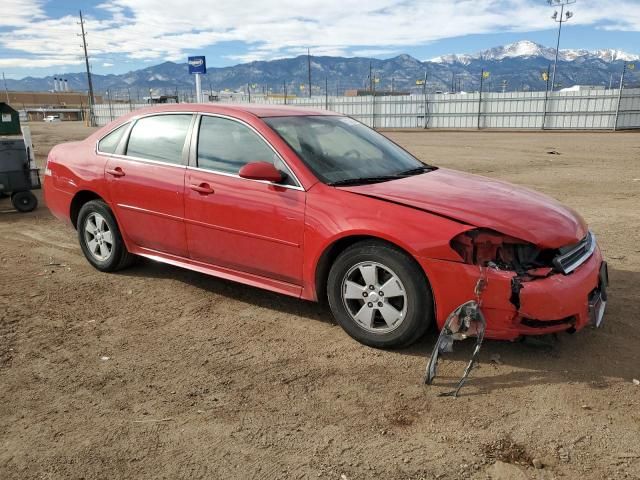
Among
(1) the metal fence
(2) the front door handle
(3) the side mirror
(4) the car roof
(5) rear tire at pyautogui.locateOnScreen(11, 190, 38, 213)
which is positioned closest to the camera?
(3) the side mirror

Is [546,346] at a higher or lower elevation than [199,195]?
lower

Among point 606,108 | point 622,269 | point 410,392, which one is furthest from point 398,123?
point 410,392

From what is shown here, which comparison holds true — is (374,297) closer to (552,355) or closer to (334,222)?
(334,222)

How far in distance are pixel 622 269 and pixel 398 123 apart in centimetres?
3636

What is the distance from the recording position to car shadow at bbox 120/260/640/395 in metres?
3.31

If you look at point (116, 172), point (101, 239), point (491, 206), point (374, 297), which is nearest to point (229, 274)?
point (374, 297)

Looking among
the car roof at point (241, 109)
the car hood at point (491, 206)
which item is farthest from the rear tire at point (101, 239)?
the car hood at point (491, 206)

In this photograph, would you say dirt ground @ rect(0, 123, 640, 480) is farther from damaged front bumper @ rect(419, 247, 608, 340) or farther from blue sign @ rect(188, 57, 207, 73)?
blue sign @ rect(188, 57, 207, 73)

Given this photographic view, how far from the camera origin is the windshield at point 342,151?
4.09m

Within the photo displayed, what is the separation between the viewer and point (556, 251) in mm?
3400

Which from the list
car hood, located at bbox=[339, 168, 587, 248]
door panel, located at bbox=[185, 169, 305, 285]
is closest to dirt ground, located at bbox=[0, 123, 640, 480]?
door panel, located at bbox=[185, 169, 305, 285]

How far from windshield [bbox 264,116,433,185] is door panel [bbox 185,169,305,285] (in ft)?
1.22

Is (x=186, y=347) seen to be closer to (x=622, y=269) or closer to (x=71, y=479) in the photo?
(x=71, y=479)

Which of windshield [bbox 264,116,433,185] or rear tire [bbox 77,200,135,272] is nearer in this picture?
windshield [bbox 264,116,433,185]
